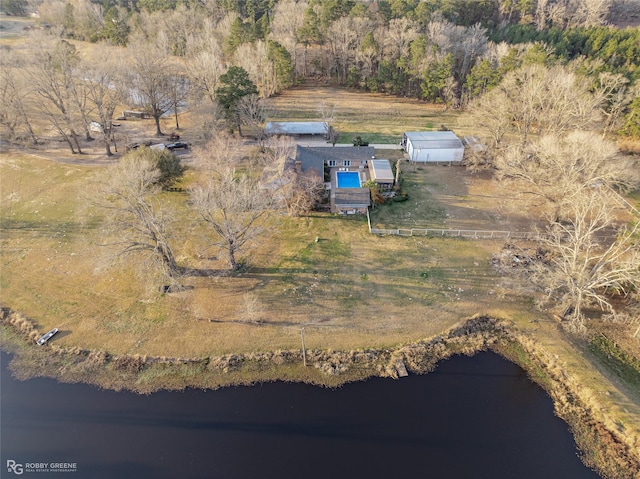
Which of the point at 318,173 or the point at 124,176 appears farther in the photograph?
the point at 318,173

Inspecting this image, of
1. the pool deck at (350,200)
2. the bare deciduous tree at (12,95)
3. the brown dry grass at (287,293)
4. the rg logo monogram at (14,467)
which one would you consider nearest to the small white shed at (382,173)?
the pool deck at (350,200)

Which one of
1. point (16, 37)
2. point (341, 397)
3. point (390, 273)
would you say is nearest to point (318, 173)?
point (390, 273)

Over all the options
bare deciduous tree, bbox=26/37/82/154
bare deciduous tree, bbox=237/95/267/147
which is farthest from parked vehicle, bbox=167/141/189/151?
bare deciduous tree, bbox=26/37/82/154

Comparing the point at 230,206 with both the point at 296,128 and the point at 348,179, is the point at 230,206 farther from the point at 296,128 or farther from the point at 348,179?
the point at 296,128

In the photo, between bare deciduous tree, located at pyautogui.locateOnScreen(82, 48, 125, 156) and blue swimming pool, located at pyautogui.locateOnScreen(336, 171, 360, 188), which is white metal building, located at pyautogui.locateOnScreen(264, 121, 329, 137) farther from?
bare deciduous tree, located at pyautogui.locateOnScreen(82, 48, 125, 156)

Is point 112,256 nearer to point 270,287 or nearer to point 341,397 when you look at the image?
point 270,287

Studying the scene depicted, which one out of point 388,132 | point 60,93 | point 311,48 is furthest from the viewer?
point 311,48
